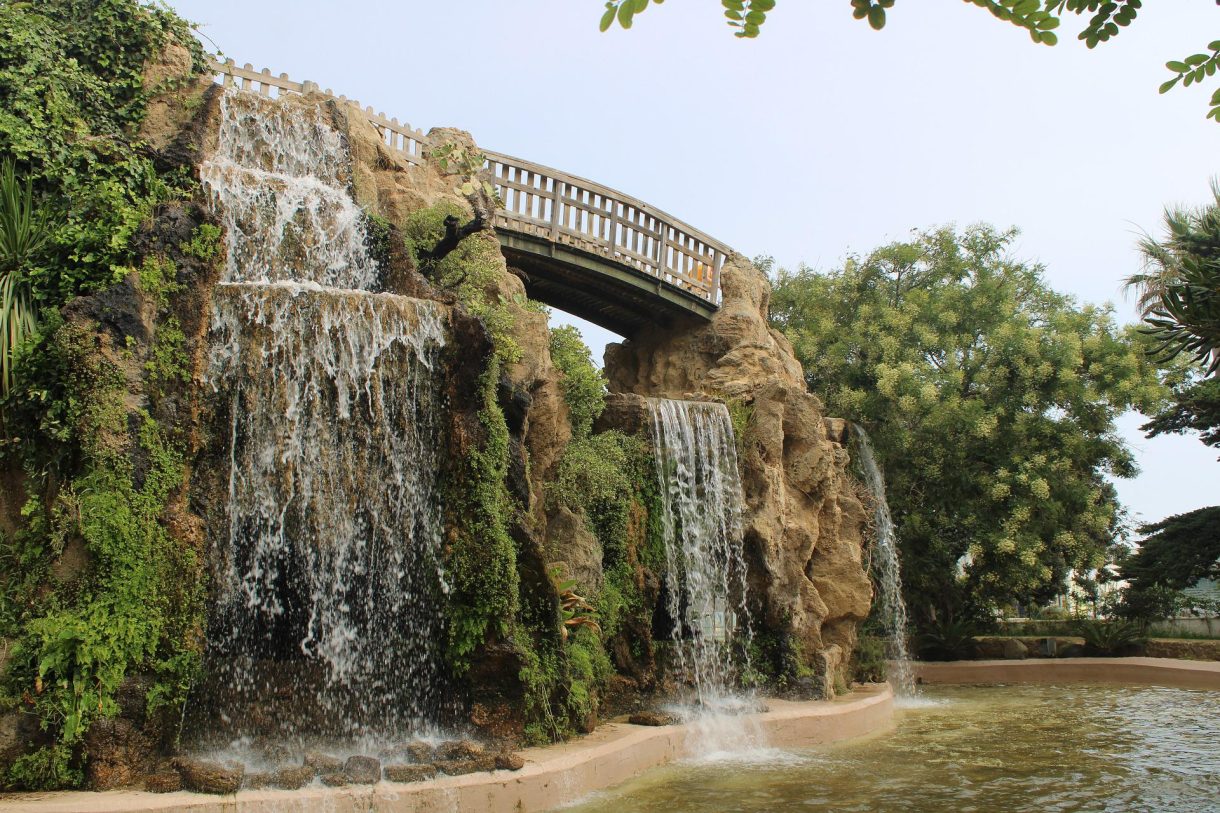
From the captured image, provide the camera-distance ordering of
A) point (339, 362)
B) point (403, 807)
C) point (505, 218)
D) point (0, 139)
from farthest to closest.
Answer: point (505, 218), point (0, 139), point (339, 362), point (403, 807)

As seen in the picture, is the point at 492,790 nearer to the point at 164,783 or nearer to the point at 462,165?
the point at 164,783

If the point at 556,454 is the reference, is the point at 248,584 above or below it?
below

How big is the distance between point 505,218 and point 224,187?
207 inches

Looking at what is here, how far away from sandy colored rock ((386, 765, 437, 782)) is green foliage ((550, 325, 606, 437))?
20.1ft

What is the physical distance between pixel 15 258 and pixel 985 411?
1761 cm

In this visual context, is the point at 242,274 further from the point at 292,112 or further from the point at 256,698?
the point at 256,698

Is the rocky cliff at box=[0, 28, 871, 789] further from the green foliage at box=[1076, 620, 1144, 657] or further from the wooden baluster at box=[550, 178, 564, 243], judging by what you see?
the green foliage at box=[1076, 620, 1144, 657]

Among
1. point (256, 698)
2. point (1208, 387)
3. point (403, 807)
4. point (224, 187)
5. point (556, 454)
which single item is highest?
point (224, 187)

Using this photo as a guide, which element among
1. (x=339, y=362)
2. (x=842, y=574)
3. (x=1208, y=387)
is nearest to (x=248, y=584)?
(x=339, y=362)

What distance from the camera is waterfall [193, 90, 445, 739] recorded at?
8.59 metres

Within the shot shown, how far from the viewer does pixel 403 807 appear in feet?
23.2

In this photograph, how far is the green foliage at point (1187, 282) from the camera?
341 inches

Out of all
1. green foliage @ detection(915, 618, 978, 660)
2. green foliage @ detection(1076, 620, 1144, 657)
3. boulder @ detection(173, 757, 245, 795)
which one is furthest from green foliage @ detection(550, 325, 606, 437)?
green foliage @ detection(1076, 620, 1144, 657)

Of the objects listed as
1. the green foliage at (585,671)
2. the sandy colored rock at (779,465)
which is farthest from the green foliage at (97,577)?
the sandy colored rock at (779,465)
